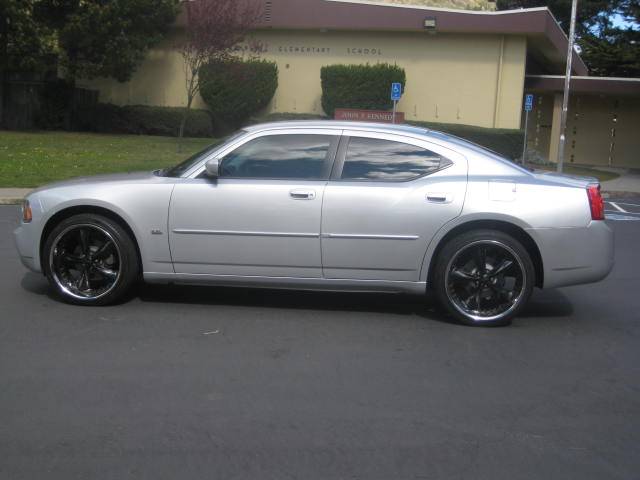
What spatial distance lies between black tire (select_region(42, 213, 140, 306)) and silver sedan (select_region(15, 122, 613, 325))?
10 mm

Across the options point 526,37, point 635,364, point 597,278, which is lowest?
point 635,364

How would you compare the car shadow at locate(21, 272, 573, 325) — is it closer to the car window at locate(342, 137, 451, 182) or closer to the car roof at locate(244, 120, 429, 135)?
the car window at locate(342, 137, 451, 182)

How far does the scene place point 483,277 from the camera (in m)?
6.26

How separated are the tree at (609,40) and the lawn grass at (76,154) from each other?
19914mm

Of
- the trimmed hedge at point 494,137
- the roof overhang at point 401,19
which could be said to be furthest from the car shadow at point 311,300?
the roof overhang at point 401,19

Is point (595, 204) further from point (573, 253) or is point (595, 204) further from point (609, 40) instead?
point (609, 40)

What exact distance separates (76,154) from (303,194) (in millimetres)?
17423

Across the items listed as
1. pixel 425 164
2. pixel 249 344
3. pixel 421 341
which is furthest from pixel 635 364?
pixel 249 344

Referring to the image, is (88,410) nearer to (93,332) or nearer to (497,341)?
(93,332)

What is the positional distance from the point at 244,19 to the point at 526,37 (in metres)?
10.1

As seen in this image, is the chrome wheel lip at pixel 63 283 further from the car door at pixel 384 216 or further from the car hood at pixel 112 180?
the car door at pixel 384 216

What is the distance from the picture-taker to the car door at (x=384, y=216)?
6.18 meters

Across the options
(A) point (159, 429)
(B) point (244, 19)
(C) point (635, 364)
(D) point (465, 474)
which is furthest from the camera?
(B) point (244, 19)

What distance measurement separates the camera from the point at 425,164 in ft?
21.0
